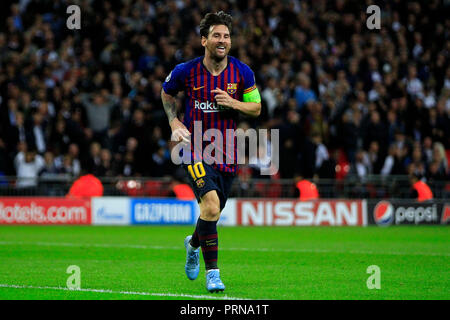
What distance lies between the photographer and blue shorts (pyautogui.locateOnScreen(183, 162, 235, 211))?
27.8ft

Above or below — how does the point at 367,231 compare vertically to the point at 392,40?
below

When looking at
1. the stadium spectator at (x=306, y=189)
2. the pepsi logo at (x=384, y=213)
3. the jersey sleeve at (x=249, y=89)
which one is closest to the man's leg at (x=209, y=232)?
the jersey sleeve at (x=249, y=89)

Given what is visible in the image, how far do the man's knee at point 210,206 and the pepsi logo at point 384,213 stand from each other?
14.0 m

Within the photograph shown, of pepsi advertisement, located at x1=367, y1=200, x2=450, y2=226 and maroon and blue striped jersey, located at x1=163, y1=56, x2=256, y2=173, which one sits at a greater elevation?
maroon and blue striped jersey, located at x1=163, y1=56, x2=256, y2=173

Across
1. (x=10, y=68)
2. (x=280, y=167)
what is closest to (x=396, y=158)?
(x=280, y=167)

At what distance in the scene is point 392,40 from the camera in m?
26.7

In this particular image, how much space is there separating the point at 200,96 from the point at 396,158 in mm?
14582

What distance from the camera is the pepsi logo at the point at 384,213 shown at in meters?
21.9

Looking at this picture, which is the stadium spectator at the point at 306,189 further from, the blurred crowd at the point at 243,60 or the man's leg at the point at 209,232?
the man's leg at the point at 209,232

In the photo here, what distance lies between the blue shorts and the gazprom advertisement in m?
12.4

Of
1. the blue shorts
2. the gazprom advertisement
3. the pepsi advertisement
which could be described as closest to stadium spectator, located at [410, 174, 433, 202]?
the pepsi advertisement

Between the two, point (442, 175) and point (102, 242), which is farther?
point (442, 175)

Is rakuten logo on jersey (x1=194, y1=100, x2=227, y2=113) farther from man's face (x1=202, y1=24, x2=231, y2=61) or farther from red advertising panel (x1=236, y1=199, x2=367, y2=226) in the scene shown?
red advertising panel (x1=236, y1=199, x2=367, y2=226)
